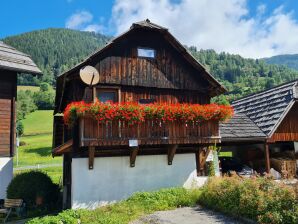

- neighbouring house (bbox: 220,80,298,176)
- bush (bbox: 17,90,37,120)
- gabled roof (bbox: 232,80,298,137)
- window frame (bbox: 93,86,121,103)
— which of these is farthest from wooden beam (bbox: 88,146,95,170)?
bush (bbox: 17,90,37,120)

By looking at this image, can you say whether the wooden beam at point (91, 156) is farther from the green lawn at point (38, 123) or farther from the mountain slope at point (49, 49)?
the mountain slope at point (49, 49)

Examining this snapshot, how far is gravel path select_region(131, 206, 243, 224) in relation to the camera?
10800 millimetres

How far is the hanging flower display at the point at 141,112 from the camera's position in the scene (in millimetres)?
12797

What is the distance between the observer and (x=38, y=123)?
253ft

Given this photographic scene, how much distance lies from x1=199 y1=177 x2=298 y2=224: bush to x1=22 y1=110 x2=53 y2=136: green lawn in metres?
62.5

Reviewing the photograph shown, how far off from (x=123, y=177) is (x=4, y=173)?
6.09m

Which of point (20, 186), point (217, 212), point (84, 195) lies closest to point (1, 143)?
point (20, 186)

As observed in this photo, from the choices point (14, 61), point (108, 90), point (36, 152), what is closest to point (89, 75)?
point (108, 90)

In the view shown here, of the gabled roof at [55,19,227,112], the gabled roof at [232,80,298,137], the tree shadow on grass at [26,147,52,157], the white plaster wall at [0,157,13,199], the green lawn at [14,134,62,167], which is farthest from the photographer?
the tree shadow on grass at [26,147,52,157]

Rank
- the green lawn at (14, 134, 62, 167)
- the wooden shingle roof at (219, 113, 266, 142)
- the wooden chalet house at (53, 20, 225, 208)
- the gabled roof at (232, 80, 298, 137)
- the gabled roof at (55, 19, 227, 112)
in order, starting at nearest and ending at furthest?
the wooden chalet house at (53, 20, 225, 208)
the gabled roof at (55, 19, 227, 112)
the wooden shingle roof at (219, 113, 266, 142)
the gabled roof at (232, 80, 298, 137)
the green lawn at (14, 134, 62, 167)

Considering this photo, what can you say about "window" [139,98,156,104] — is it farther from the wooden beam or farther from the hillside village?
the wooden beam

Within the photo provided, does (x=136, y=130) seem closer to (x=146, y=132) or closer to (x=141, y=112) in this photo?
(x=146, y=132)

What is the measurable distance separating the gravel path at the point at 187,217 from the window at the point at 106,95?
5.44 meters

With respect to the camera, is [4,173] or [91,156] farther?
[4,173]
